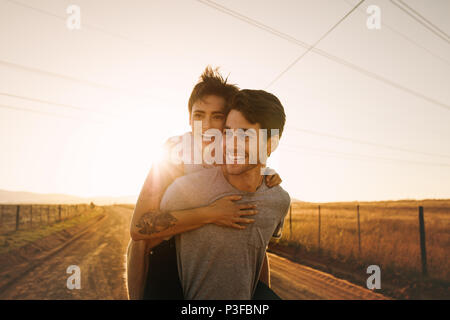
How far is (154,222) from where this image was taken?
62.2 inches

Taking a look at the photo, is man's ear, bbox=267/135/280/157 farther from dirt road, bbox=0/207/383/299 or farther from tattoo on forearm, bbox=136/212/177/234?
dirt road, bbox=0/207/383/299

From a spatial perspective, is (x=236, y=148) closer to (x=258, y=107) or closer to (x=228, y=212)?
(x=258, y=107)

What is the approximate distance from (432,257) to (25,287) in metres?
12.8

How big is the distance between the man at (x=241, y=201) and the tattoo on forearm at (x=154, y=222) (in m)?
0.03

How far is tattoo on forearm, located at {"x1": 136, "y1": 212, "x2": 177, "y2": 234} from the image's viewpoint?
1.50m

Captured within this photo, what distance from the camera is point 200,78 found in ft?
8.39

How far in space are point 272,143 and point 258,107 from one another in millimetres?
304

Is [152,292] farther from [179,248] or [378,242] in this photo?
[378,242]

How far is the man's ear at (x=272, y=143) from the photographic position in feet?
5.88

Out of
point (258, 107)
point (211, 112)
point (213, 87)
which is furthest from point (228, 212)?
point (213, 87)

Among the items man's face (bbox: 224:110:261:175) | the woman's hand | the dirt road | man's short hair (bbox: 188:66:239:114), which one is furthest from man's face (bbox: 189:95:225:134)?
the dirt road
